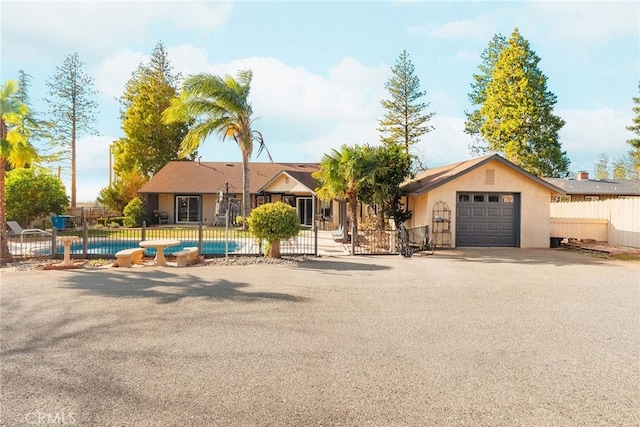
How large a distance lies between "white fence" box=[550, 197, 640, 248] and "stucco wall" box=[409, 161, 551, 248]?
2059mm

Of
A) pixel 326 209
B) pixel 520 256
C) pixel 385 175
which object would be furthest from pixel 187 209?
pixel 520 256

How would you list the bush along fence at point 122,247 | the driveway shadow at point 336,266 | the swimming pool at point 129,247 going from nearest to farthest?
the driveway shadow at point 336,266, the bush along fence at point 122,247, the swimming pool at point 129,247

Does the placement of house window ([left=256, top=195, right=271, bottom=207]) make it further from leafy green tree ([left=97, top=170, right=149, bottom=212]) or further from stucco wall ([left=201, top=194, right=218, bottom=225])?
leafy green tree ([left=97, top=170, right=149, bottom=212])

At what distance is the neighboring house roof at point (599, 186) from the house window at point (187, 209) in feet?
88.6

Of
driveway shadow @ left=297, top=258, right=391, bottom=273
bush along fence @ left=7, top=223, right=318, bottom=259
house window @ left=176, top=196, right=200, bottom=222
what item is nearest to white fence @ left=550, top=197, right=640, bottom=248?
driveway shadow @ left=297, top=258, right=391, bottom=273

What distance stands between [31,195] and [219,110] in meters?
12.1

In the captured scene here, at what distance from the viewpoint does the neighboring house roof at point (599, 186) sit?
30391 millimetres

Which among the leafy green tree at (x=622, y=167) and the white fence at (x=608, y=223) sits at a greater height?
the leafy green tree at (x=622, y=167)

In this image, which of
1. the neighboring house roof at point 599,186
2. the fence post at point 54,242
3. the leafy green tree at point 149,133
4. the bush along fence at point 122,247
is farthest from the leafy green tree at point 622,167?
the fence post at point 54,242

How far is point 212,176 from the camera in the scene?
32.2 metres

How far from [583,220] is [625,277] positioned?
9.67 meters

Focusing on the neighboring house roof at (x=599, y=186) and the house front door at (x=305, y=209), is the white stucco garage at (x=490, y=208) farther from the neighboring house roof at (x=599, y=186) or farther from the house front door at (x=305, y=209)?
the neighboring house roof at (x=599, y=186)

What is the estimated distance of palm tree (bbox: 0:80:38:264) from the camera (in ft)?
42.9

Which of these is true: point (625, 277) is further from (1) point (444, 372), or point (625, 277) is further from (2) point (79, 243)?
(2) point (79, 243)
